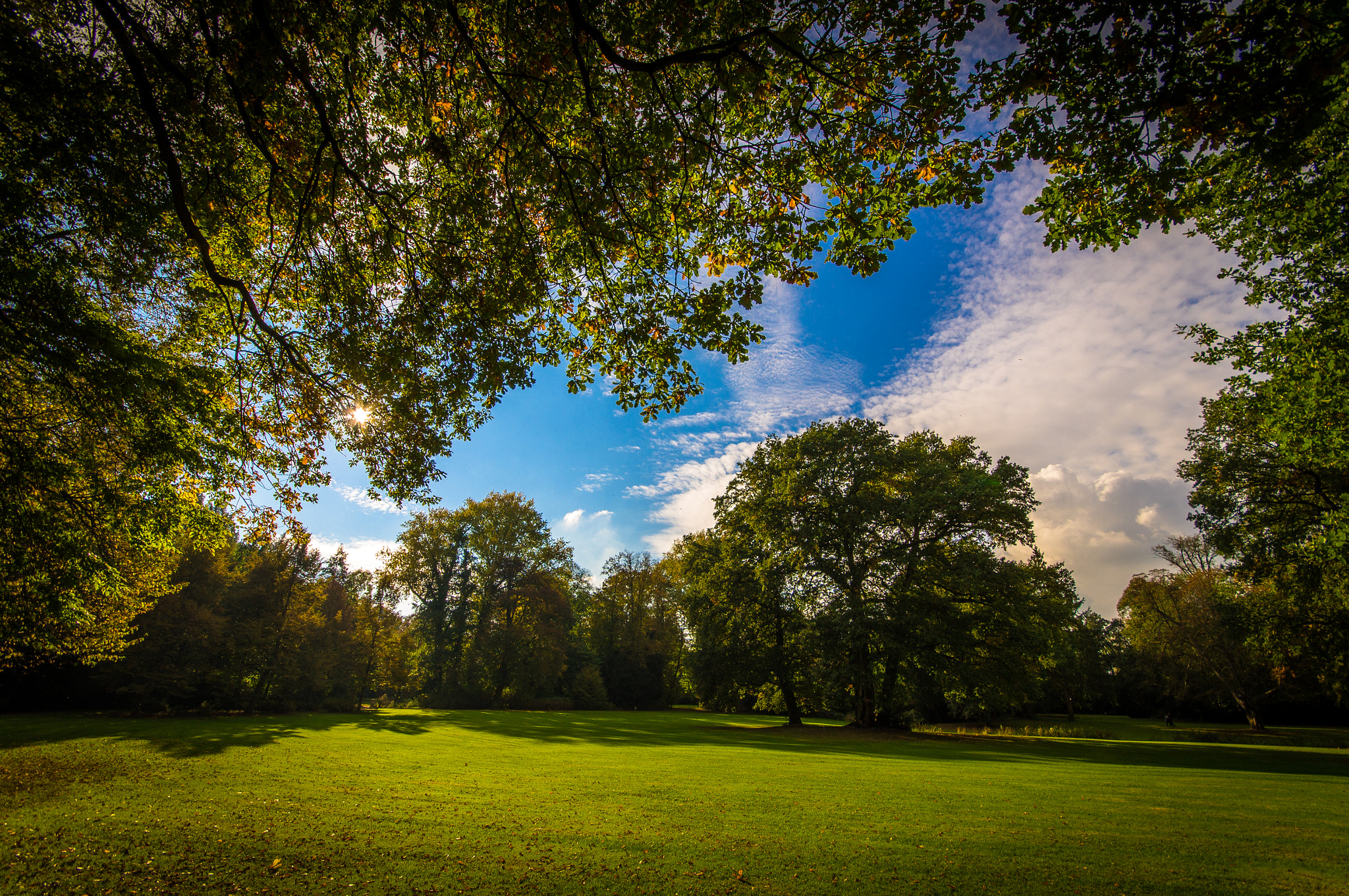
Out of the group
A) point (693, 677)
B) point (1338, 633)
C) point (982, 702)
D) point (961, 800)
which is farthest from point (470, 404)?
point (1338, 633)

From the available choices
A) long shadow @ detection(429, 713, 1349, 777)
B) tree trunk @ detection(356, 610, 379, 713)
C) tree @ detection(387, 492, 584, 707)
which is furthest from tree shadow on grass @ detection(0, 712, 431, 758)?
tree @ detection(387, 492, 584, 707)

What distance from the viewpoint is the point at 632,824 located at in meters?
6.73

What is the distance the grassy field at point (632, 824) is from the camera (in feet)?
15.6

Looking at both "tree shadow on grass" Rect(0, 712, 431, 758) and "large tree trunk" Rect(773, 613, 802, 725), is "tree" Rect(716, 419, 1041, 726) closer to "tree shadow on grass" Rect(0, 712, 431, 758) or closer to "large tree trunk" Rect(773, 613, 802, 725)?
"large tree trunk" Rect(773, 613, 802, 725)

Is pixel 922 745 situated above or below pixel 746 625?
below

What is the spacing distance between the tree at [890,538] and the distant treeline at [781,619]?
108mm

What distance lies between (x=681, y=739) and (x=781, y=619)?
8.86m

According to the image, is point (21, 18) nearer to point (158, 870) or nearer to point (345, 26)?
point (345, 26)

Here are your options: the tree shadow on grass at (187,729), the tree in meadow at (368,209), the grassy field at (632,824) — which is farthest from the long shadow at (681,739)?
the tree in meadow at (368,209)

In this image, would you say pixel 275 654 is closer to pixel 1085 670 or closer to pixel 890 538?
pixel 890 538

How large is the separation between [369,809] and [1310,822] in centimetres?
1404

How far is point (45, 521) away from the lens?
776cm

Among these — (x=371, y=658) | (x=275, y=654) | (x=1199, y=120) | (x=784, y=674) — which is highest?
(x=1199, y=120)

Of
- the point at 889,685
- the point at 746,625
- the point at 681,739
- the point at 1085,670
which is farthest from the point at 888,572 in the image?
the point at 1085,670
